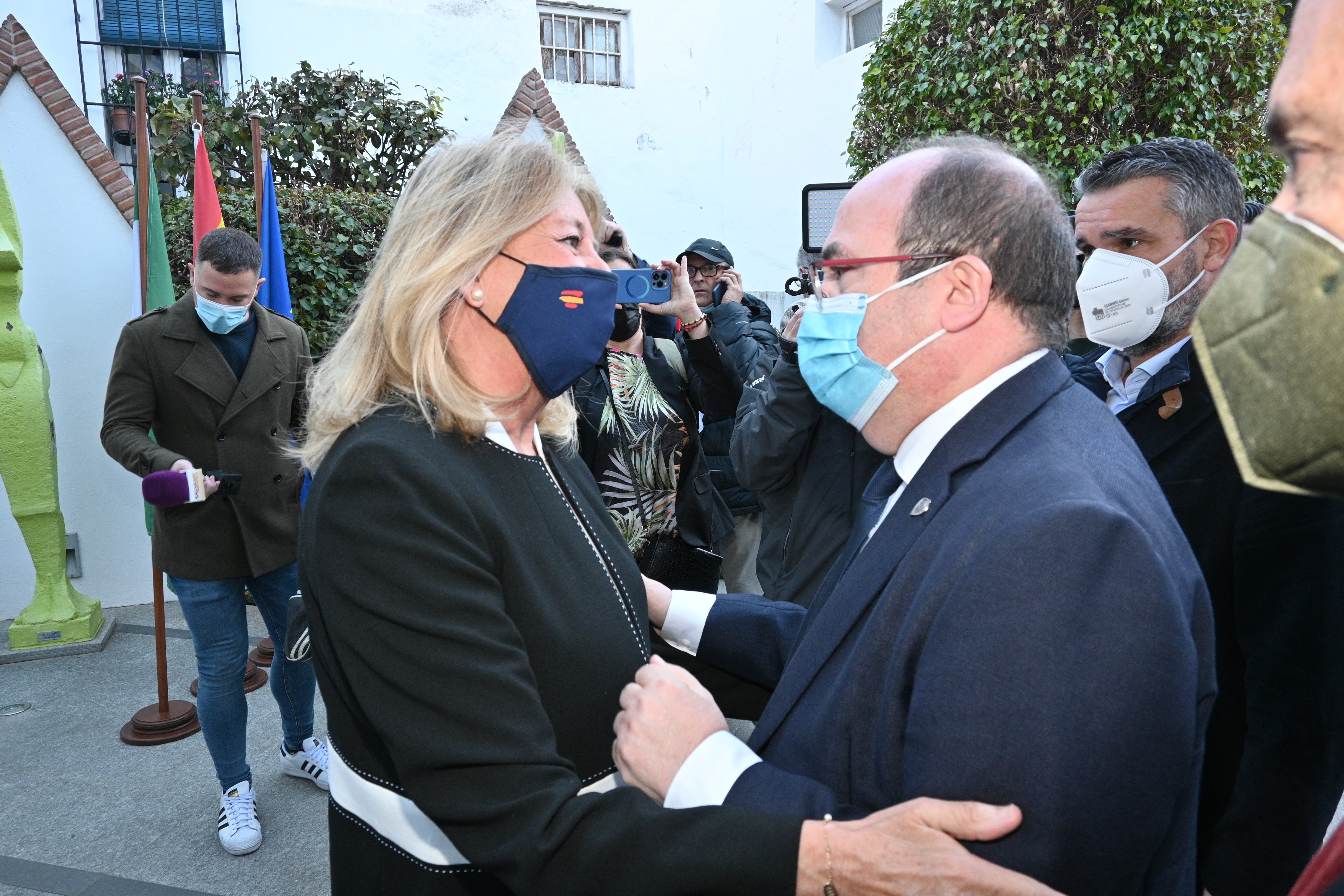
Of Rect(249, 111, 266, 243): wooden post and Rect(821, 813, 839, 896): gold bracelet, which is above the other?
Rect(249, 111, 266, 243): wooden post

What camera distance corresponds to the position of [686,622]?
72.5 inches

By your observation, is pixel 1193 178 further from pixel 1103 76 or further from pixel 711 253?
pixel 1103 76

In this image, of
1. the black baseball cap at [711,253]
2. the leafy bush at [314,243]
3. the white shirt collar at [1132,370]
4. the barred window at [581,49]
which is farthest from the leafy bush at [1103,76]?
the barred window at [581,49]

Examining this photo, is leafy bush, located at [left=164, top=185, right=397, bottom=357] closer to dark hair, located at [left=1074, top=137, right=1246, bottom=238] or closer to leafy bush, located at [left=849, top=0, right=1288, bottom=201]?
leafy bush, located at [left=849, top=0, right=1288, bottom=201]

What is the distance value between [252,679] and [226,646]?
5.45ft

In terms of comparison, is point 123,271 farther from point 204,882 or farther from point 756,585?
point 756,585

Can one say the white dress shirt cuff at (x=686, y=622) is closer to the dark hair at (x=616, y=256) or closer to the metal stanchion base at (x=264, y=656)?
the dark hair at (x=616, y=256)

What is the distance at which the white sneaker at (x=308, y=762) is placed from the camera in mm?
3861

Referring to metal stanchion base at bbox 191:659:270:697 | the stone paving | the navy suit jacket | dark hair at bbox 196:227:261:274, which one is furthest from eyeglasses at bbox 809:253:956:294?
metal stanchion base at bbox 191:659:270:697

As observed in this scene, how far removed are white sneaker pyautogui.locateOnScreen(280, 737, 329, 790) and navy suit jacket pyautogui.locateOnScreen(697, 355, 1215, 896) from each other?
3.27 metres

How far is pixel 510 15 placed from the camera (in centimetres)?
1052

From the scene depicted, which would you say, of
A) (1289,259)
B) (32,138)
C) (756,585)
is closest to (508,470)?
(1289,259)

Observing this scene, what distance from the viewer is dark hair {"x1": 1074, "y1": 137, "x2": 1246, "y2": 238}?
2348 mm

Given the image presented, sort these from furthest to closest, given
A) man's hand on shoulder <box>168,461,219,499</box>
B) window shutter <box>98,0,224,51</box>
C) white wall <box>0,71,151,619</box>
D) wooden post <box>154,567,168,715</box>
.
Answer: window shutter <box>98,0,224,51</box> → white wall <box>0,71,151,619</box> → wooden post <box>154,567,168,715</box> → man's hand on shoulder <box>168,461,219,499</box>
